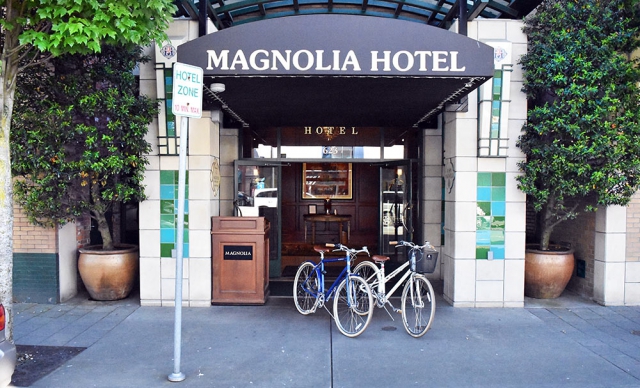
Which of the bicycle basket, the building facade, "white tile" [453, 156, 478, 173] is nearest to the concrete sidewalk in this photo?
the building facade

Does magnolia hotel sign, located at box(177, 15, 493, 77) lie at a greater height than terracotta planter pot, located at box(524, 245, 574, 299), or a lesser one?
greater

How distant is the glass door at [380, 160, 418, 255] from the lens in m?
8.22

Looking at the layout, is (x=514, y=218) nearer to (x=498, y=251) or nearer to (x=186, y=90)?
(x=498, y=251)

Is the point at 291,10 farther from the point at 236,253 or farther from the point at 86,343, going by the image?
the point at 86,343

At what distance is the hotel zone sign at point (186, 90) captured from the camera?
4.07 m

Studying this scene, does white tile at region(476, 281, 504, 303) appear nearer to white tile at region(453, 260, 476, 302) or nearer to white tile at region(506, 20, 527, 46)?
white tile at region(453, 260, 476, 302)

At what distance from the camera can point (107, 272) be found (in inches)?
269

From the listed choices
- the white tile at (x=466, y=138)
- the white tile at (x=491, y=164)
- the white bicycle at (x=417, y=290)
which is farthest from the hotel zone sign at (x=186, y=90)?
the white tile at (x=491, y=164)

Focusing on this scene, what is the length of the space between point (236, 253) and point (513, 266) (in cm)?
389

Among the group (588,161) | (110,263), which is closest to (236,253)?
(110,263)

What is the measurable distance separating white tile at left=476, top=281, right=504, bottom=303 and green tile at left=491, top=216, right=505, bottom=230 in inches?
30.2

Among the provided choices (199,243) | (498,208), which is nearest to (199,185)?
(199,243)

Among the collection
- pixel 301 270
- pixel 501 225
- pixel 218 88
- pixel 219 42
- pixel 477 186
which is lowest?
pixel 301 270

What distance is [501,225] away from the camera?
668 cm
